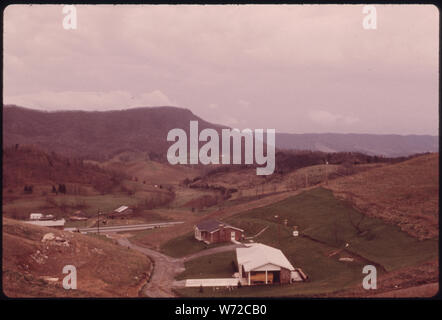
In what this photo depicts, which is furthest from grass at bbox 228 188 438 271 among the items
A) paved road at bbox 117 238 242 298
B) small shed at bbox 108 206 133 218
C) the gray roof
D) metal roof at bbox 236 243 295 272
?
small shed at bbox 108 206 133 218

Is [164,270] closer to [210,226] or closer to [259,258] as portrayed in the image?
[259,258]

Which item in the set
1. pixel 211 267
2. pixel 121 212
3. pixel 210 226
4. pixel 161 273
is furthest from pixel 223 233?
pixel 121 212

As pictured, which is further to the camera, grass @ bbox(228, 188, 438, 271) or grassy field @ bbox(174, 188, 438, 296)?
grass @ bbox(228, 188, 438, 271)

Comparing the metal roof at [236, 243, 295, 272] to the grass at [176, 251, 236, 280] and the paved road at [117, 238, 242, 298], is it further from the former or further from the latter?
the paved road at [117, 238, 242, 298]

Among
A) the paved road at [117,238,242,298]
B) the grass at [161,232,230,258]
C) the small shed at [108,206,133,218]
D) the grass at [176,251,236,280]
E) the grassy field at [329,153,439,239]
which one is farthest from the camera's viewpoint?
the small shed at [108,206,133,218]

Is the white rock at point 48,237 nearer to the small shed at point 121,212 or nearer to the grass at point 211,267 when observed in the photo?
the grass at point 211,267
